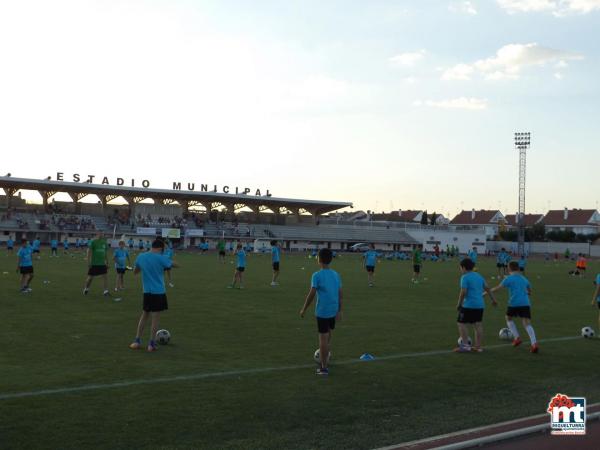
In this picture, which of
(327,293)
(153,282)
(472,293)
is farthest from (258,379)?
(472,293)

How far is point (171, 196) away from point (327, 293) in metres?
75.3

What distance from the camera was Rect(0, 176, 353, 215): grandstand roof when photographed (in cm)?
A: 7406

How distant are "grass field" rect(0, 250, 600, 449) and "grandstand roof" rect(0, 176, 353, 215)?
61.8 metres

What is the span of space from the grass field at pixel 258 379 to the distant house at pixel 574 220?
122398 mm

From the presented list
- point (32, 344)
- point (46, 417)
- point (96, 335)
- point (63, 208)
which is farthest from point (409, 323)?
point (63, 208)

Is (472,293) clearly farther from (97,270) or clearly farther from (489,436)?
(97,270)

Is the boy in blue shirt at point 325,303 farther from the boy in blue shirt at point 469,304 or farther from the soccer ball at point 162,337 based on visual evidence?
the soccer ball at point 162,337

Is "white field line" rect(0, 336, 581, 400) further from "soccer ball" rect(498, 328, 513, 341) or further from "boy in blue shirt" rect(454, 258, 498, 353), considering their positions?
"soccer ball" rect(498, 328, 513, 341)

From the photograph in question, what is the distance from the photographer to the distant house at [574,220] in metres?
129

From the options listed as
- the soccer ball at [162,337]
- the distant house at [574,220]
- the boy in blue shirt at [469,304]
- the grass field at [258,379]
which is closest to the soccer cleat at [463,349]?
the boy in blue shirt at [469,304]

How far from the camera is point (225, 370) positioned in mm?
9453

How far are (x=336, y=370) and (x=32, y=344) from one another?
17.7ft

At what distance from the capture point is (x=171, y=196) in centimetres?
8250

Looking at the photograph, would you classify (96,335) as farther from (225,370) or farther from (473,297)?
(473,297)
